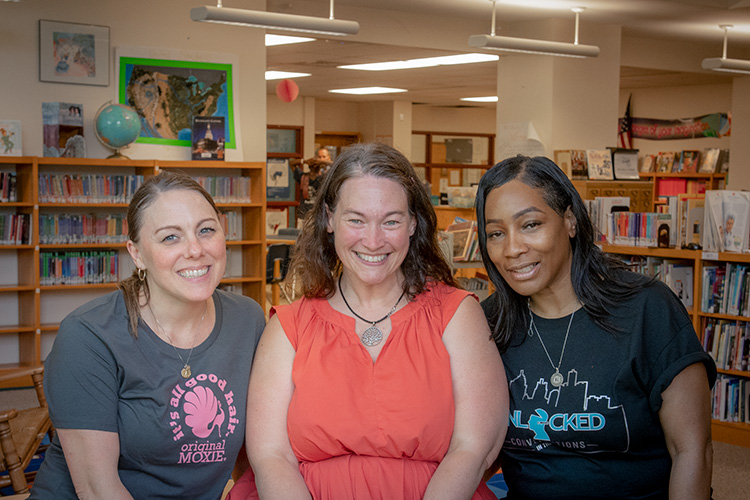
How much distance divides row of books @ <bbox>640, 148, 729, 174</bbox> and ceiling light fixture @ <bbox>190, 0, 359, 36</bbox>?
8.20m

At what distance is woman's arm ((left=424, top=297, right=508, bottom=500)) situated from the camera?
190cm

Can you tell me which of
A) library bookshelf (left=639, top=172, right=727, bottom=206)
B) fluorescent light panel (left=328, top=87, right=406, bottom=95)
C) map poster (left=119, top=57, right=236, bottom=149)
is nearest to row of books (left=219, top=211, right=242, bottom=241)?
map poster (left=119, top=57, right=236, bottom=149)

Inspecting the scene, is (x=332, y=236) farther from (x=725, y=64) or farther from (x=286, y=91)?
(x=286, y=91)

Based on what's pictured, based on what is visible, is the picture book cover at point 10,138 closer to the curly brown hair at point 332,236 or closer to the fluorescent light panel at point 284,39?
the fluorescent light panel at point 284,39

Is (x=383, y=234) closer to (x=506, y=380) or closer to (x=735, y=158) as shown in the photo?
(x=506, y=380)

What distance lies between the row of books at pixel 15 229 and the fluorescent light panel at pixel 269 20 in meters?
2.04

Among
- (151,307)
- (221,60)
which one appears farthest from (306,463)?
(221,60)

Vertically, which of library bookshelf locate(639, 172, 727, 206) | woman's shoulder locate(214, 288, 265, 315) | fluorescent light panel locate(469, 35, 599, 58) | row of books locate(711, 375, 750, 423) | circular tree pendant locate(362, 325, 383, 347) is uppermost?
fluorescent light panel locate(469, 35, 599, 58)

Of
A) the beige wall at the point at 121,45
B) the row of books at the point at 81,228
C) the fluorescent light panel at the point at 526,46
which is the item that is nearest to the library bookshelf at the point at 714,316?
the fluorescent light panel at the point at 526,46

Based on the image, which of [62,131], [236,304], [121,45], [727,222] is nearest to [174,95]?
[121,45]

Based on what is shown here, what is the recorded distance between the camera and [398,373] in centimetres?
200

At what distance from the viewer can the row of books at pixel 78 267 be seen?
5.92 m

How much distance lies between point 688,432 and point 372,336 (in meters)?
0.86

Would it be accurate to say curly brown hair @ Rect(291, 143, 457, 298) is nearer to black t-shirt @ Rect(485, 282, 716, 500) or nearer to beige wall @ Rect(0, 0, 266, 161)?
black t-shirt @ Rect(485, 282, 716, 500)
